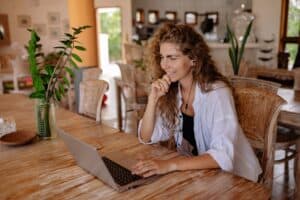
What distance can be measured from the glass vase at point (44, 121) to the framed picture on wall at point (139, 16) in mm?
7094

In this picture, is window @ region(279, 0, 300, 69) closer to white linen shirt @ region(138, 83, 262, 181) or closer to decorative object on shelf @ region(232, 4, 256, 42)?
decorative object on shelf @ region(232, 4, 256, 42)

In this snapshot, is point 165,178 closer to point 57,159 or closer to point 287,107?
point 57,159

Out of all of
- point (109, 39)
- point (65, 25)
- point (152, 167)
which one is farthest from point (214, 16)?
point (152, 167)

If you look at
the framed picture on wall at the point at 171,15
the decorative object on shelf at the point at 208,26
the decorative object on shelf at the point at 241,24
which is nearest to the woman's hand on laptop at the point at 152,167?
the decorative object on shelf at the point at 241,24

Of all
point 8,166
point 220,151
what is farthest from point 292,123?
point 8,166

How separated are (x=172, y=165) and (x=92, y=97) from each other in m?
1.28

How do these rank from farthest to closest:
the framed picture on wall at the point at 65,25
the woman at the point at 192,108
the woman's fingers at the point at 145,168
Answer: the framed picture on wall at the point at 65,25 → the woman at the point at 192,108 → the woman's fingers at the point at 145,168

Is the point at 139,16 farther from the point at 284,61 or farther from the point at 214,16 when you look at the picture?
the point at 284,61

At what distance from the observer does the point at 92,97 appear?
95.3 inches

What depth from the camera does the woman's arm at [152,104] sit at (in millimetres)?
1672

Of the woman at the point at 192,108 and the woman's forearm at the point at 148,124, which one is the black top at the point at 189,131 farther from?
the woman's forearm at the point at 148,124

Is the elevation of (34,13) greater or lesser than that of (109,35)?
greater

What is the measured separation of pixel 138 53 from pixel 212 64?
3.64 m

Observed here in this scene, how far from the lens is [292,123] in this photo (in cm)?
221
